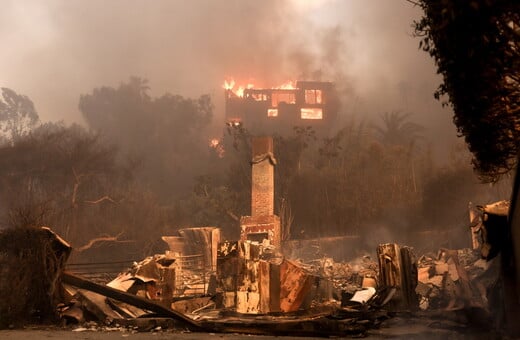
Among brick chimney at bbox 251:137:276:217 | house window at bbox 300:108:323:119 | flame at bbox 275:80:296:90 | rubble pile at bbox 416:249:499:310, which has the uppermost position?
flame at bbox 275:80:296:90

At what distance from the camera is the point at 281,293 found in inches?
509

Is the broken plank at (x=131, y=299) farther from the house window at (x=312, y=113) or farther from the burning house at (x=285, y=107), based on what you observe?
the house window at (x=312, y=113)

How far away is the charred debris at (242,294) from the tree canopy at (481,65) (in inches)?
Result: 107

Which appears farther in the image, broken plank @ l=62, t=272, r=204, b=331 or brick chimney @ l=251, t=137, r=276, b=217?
brick chimney @ l=251, t=137, r=276, b=217

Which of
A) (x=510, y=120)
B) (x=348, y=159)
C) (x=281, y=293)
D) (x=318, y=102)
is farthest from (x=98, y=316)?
(x=318, y=102)

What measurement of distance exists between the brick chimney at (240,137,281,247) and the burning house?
28.5m

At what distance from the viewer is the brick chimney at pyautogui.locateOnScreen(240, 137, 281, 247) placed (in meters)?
28.6

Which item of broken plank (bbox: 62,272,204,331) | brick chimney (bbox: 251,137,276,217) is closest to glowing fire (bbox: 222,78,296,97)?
brick chimney (bbox: 251,137,276,217)

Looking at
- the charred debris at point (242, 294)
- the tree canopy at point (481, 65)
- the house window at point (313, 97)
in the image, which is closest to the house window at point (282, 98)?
the house window at point (313, 97)

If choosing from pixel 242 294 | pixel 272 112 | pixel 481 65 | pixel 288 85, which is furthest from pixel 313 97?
pixel 481 65

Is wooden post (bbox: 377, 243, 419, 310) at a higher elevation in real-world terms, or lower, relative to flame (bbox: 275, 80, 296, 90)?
lower

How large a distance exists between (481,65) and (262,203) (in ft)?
85.0

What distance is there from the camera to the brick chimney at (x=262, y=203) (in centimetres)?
2859

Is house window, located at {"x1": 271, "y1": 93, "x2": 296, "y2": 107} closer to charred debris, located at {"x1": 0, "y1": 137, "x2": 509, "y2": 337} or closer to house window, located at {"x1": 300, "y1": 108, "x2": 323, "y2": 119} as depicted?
house window, located at {"x1": 300, "y1": 108, "x2": 323, "y2": 119}
